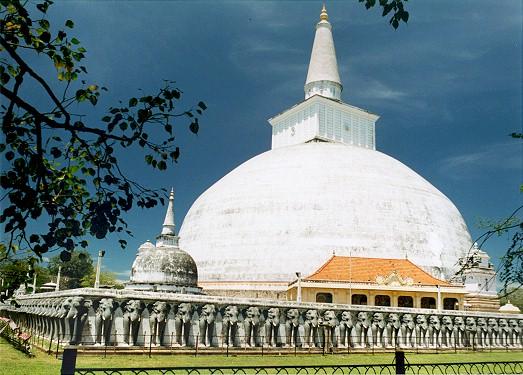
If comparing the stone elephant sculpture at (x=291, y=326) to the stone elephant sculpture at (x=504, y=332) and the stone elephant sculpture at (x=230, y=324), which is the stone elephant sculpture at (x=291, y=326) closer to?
the stone elephant sculpture at (x=230, y=324)

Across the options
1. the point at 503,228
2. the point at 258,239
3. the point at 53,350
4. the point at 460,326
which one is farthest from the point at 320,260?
the point at 503,228

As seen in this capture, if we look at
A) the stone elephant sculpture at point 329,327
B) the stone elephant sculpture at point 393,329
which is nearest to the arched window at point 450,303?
the stone elephant sculpture at point 393,329

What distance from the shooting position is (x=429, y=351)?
915 inches

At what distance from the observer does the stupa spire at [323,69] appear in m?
48.8

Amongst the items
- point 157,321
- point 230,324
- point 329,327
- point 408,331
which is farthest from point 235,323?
point 408,331

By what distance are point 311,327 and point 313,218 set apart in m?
15.7

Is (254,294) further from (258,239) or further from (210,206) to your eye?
(210,206)

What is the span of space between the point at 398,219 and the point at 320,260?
24.7ft

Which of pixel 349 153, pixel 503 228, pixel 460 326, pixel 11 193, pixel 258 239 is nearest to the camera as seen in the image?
pixel 11 193

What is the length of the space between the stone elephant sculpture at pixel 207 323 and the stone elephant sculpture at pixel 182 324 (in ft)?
1.61

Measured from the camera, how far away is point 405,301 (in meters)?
32.9

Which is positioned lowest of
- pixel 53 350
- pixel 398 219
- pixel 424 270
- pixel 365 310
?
pixel 53 350

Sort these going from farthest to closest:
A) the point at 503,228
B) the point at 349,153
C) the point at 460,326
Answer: the point at 349,153 → the point at 460,326 → the point at 503,228

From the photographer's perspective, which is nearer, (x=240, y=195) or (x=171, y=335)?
(x=171, y=335)
